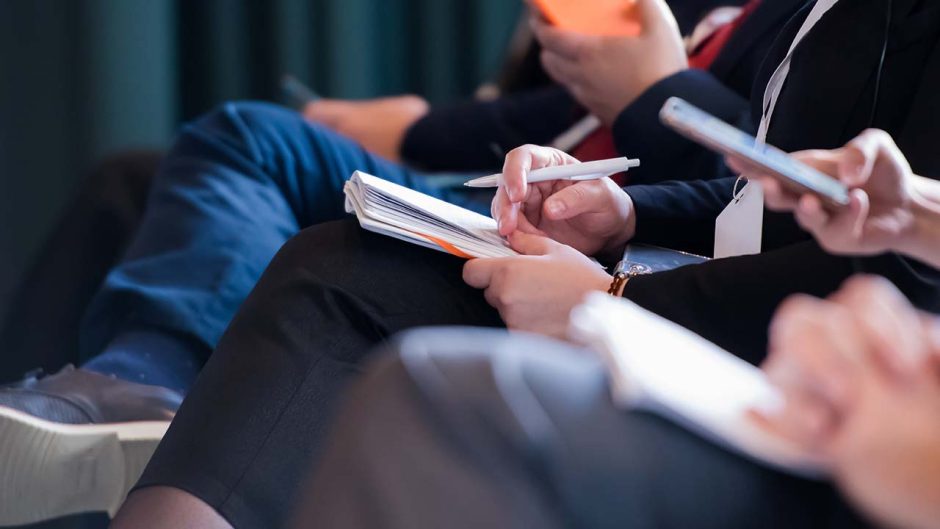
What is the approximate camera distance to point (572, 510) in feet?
1.43

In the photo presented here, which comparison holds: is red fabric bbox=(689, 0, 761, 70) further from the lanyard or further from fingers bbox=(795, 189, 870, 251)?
fingers bbox=(795, 189, 870, 251)

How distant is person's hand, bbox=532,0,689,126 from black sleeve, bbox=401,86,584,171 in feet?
0.73

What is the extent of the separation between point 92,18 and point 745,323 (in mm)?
1537

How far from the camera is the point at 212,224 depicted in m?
1.14

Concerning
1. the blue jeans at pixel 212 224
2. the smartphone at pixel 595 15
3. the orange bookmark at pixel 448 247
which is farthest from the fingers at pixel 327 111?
the orange bookmark at pixel 448 247

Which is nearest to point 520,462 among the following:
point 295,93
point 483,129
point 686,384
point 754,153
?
point 686,384

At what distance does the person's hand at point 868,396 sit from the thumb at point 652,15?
2.37 ft

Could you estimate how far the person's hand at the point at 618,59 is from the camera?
113cm

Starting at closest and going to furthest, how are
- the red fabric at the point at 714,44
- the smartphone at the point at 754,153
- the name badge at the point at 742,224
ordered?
the smartphone at the point at 754,153 → the name badge at the point at 742,224 → the red fabric at the point at 714,44

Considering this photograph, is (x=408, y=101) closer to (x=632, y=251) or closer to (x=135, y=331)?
(x=135, y=331)

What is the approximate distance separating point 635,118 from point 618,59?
146mm

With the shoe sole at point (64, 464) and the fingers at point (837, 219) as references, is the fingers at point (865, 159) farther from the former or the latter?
the shoe sole at point (64, 464)

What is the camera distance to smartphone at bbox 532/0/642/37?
3.84ft

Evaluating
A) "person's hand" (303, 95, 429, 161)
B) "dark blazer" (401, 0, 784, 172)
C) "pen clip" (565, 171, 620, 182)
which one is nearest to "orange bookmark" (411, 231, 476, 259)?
"pen clip" (565, 171, 620, 182)
